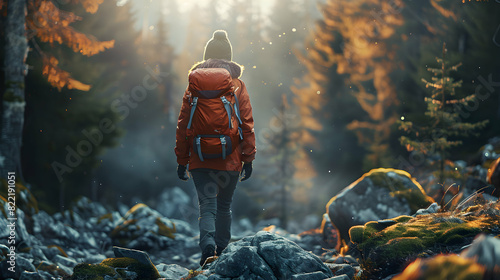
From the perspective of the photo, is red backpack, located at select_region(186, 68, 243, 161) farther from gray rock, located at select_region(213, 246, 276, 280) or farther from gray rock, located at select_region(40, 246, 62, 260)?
gray rock, located at select_region(40, 246, 62, 260)

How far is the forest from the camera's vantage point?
5.02 meters

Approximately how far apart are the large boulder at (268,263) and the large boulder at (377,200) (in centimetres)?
301

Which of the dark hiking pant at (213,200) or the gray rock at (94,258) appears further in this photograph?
the gray rock at (94,258)

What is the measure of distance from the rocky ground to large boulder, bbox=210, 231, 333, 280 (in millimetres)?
11

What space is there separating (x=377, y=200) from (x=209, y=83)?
4.04 m

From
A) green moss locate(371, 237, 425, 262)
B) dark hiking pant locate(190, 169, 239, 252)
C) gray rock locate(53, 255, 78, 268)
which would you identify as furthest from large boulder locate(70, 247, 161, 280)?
green moss locate(371, 237, 425, 262)

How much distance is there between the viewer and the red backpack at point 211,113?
548cm

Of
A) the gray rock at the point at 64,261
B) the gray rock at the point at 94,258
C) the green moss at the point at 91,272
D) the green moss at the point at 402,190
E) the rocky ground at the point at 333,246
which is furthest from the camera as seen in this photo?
the gray rock at the point at 94,258

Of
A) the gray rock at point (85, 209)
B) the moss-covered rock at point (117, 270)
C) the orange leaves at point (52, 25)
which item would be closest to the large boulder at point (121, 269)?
the moss-covered rock at point (117, 270)

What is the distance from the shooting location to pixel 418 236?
15.6ft

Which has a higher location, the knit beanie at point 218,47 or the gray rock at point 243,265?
the knit beanie at point 218,47

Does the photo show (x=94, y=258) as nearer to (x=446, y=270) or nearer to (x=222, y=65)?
(x=222, y=65)

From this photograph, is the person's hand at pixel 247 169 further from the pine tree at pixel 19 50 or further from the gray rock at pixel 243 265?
the pine tree at pixel 19 50

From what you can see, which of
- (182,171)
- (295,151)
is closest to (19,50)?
(182,171)
